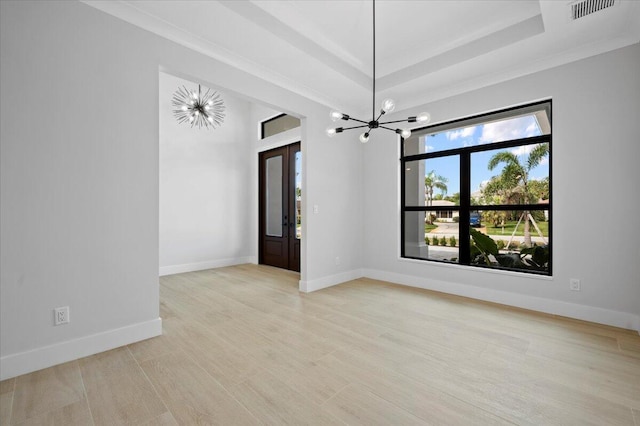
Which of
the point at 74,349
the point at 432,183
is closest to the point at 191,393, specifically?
the point at 74,349

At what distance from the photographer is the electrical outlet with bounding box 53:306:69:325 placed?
2.23 meters

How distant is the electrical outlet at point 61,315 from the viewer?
87.7 inches

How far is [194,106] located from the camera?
539 centimetres

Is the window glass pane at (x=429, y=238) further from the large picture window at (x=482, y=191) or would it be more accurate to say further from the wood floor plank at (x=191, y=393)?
the wood floor plank at (x=191, y=393)

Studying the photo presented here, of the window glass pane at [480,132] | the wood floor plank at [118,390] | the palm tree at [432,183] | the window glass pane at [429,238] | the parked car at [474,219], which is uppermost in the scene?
the window glass pane at [480,132]

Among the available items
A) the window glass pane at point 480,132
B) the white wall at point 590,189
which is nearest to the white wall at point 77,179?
the window glass pane at point 480,132

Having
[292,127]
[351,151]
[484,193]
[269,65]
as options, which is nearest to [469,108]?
[484,193]

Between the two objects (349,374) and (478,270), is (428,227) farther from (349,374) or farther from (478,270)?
(349,374)

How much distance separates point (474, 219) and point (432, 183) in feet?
2.82

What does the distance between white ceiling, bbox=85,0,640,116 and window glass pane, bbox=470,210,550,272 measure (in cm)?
175

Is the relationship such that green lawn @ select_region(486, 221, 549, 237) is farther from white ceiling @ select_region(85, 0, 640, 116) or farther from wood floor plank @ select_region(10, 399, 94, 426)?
wood floor plank @ select_region(10, 399, 94, 426)

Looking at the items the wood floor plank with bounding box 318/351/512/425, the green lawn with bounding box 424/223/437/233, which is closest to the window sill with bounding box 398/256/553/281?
the green lawn with bounding box 424/223/437/233

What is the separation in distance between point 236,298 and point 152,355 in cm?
160

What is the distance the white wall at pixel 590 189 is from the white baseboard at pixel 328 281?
2.00 metres
